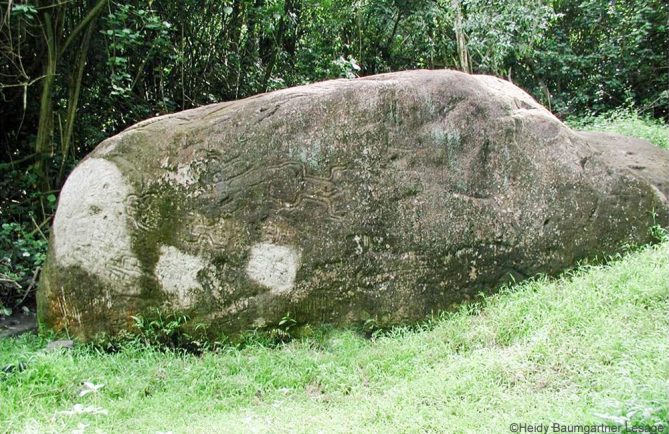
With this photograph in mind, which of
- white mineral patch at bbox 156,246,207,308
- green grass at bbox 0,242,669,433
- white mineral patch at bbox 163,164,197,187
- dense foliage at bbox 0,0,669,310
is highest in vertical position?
dense foliage at bbox 0,0,669,310

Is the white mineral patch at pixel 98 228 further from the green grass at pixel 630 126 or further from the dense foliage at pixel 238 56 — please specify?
the green grass at pixel 630 126

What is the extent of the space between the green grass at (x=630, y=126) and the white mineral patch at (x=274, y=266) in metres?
5.98

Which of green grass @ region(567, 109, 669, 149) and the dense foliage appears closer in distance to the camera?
the dense foliage

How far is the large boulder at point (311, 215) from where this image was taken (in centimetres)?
480

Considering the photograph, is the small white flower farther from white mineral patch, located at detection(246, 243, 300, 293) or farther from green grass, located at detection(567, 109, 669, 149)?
green grass, located at detection(567, 109, 669, 149)

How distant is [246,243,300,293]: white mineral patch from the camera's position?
4785 mm

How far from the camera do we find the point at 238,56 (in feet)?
32.9

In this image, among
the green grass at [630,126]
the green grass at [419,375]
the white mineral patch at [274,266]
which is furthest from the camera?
the green grass at [630,126]

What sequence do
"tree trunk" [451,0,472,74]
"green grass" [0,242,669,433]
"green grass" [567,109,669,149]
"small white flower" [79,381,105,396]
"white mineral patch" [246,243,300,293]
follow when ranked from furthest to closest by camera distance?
"tree trunk" [451,0,472,74]
"green grass" [567,109,669,149]
"white mineral patch" [246,243,300,293]
"small white flower" [79,381,105,396]
"green grass" [0,242,669,433]

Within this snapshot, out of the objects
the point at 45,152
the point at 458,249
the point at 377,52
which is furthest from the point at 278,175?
the point at 377,52

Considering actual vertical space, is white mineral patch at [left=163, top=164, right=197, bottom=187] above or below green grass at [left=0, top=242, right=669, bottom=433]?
above

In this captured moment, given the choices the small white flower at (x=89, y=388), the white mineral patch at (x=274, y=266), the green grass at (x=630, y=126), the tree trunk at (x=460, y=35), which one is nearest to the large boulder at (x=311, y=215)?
the white mineral patch at (x=274, y=266)

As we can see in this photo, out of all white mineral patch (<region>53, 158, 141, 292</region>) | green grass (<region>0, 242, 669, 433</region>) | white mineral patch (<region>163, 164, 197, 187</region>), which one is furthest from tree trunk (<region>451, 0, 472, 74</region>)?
white mineral patch (<region>53, 158, 141, 292</region>)

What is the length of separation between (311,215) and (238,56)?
6.05 metres
